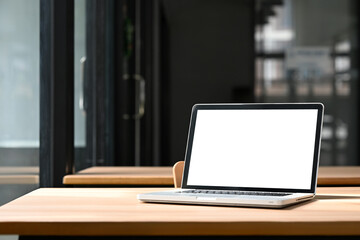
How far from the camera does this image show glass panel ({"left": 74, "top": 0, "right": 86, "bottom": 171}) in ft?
9.60

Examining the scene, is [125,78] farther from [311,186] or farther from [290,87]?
[311,186]

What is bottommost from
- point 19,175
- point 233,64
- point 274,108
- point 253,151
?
point 19,175

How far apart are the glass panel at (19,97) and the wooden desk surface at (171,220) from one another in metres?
0.49

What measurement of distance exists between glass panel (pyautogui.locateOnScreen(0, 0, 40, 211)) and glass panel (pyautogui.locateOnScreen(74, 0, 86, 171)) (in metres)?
0.64

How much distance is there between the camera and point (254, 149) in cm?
168

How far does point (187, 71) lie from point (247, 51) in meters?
0.49

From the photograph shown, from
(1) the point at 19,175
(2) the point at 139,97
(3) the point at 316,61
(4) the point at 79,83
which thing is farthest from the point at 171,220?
(3) the point at 316,61

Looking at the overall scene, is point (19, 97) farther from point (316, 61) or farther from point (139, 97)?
point (316, 61)

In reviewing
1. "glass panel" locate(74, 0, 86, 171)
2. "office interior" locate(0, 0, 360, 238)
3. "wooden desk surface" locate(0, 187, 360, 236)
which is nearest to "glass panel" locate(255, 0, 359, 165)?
"office interior" locate(0, 0, 360, 238)

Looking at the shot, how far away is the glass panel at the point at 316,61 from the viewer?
5344 mm

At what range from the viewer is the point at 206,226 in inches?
48.6

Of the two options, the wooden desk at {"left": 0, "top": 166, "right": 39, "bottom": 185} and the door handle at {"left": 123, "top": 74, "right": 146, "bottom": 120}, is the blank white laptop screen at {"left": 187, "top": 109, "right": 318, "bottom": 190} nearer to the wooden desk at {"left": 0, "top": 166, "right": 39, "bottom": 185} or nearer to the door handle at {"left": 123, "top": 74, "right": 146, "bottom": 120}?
the wooden desk at {"left": 0, "top": 166, "right": 39, "bottom": 185}

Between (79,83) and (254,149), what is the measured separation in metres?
1.49

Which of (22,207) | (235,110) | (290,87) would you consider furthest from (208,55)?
(22,207)
